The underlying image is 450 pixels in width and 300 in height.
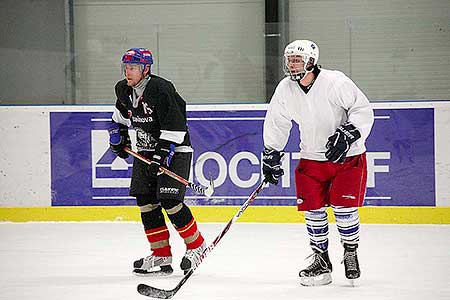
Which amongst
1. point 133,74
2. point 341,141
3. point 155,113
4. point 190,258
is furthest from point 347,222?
point 133,74

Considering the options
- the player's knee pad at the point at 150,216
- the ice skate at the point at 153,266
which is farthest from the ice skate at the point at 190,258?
the player's knee pad at the point at 150,216

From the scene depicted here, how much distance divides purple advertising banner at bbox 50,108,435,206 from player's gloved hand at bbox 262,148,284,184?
6.96 ft

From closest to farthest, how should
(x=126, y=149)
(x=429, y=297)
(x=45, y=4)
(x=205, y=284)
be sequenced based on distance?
1. (x=429, y=297)
2. (x=205, y=284)
3. (x=126, y=149)
4. (x=45, y=4)

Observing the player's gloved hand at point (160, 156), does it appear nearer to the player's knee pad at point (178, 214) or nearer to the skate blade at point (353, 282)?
the player's knee pad at point (178, 214)

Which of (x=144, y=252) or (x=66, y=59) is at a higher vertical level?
(x=66, y=59)

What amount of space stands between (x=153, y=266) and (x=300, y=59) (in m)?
1.32

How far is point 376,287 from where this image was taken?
4516mm

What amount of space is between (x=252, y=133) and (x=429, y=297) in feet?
9.34

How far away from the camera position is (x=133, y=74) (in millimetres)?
4777

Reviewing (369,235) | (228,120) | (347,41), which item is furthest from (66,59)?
(369,235)

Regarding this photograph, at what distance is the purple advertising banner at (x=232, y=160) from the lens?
22.1ft

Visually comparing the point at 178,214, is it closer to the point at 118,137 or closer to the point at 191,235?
the point at 191,235

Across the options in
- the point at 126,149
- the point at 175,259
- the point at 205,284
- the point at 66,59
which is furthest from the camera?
the point at 66,59

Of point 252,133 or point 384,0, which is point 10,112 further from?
point 384,0
